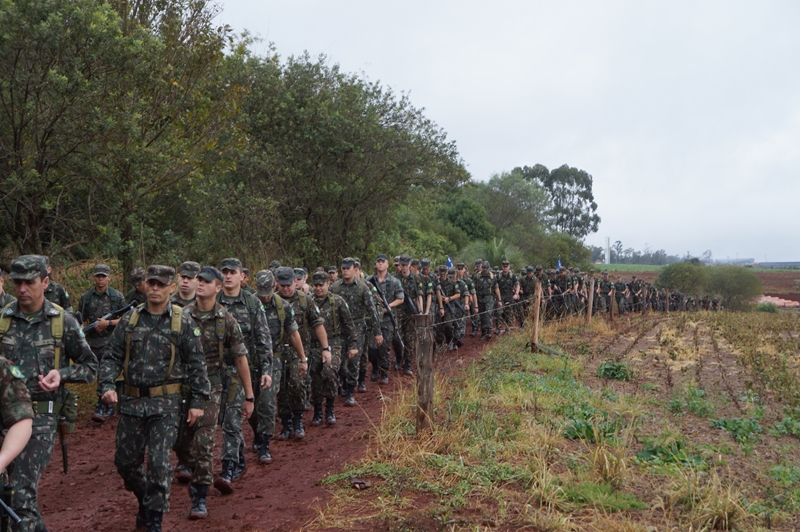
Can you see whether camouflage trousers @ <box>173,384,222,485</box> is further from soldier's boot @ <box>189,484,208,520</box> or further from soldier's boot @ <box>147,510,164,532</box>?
soldier's boot @ <box>147,510,164,532</box>

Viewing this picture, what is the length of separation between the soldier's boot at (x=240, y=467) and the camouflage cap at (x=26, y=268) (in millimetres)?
2781

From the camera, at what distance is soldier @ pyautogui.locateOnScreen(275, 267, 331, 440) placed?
27.7 ft

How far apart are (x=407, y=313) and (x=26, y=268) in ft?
30.4

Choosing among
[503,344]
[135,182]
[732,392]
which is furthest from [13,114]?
[732,392]

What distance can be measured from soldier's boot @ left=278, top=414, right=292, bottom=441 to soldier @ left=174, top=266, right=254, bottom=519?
2.10 meters

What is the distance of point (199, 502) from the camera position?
6113mm

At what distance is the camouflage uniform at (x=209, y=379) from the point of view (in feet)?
19.8

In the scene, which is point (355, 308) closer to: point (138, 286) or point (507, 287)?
point (138, 286)

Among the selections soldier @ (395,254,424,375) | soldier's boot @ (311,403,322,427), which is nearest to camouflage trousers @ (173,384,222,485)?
soldier's boot @ (311,403,322,427)

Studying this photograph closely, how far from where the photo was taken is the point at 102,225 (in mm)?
13344

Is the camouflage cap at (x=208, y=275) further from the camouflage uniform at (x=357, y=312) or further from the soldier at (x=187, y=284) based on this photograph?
the camouflage uniform at (x=357, y=312)

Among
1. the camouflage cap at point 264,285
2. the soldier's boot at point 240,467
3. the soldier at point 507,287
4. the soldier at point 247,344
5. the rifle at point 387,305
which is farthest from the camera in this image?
the soldier at point 507,287

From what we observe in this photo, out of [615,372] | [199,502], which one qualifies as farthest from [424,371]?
[615,372]

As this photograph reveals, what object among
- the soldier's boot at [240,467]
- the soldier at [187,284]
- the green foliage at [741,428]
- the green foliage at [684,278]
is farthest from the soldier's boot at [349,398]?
the green foliage at [684,278]
